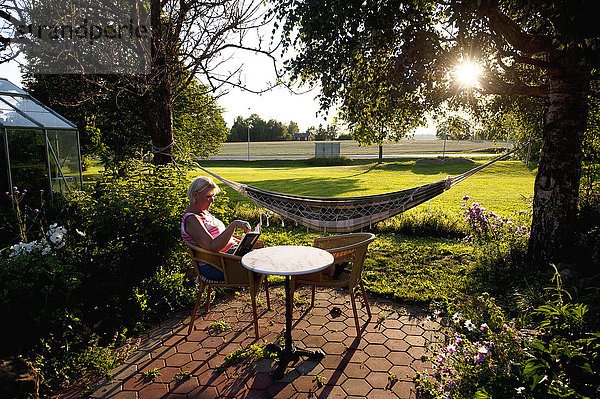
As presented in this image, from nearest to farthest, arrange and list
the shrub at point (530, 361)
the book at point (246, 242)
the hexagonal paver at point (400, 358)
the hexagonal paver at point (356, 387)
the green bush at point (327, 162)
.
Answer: the shrub at point (530, 361), the hexagonal paver at point (356, 387), the hexagonal paver at point (400, 358), the book at point (246, 242), the green bush at point (327, 162)

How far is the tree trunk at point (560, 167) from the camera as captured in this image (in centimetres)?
329

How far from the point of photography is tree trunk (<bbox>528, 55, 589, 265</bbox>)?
3285 mm

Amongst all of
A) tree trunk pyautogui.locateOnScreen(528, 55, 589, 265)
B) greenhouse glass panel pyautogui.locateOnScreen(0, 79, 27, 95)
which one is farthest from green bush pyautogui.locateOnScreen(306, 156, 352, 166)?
tree trunk pyautogui.locateOnScreen(528, 55, 589, 265)

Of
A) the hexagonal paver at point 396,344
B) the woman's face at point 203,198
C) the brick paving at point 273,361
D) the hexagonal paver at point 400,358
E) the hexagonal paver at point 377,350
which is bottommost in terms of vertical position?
the brick paving at point 273,361

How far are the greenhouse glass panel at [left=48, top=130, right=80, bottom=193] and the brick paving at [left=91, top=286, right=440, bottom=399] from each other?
227 inches

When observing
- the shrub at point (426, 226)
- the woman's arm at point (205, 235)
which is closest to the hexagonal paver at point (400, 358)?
the woman's arm at point (205, 235)

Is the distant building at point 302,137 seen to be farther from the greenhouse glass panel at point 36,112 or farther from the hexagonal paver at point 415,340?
the hexagonal paver at point 415,340

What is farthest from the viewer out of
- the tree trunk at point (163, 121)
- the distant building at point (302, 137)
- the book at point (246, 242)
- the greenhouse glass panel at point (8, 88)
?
the distant building at point (302, 137)

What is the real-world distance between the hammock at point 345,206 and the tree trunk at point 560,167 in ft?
2.91

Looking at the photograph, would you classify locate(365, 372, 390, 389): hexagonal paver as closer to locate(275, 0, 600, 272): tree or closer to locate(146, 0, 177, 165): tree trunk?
locate(275, 0, 600, 272): tree

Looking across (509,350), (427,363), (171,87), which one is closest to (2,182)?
(171,87)

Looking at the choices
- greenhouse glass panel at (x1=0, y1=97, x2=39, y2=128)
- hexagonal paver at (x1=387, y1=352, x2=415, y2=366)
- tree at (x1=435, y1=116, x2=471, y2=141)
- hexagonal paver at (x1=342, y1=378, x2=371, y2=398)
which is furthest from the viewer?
greenhouse glass panel at (x1=0, y1=97, x2=39, y2=128)

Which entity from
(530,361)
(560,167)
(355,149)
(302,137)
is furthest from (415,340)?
(302,137)

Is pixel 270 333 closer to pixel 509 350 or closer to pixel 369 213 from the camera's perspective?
pixel 509 350
